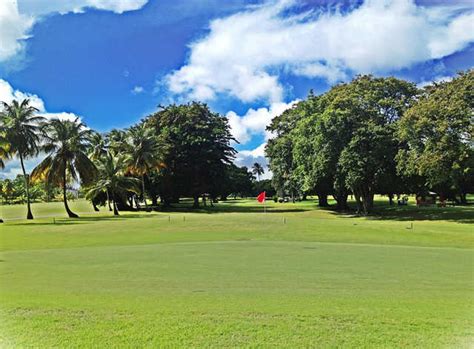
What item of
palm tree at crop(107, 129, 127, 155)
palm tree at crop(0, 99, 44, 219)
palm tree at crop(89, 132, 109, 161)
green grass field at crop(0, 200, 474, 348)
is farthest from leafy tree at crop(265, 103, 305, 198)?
green grass field at crop(0, 200, 474, 348)

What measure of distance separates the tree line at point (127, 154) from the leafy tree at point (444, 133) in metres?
32.3

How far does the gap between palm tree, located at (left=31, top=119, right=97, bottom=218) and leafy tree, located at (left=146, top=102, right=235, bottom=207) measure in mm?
15095

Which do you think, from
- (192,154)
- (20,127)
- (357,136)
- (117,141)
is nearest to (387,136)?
(357,136)

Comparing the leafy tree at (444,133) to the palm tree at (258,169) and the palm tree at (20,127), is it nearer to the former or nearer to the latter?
the palm tree at (20,127)

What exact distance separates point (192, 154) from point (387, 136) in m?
30.2

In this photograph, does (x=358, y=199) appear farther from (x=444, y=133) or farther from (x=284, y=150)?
(x=444, y=133)

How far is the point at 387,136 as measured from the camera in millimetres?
40094

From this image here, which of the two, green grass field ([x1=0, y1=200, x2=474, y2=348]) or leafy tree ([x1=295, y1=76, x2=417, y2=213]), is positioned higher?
leafy tree ([x1=295, y1=76, x2=417, y2=213])

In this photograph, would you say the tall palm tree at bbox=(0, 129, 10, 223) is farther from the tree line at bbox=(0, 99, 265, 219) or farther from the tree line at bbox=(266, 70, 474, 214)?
the tree line at bbox=(266, 70, 474, 214)

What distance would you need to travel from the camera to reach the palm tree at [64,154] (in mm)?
43531

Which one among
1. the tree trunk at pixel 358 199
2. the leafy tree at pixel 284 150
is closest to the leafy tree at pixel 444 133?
the tree trunk at pixel 358 199

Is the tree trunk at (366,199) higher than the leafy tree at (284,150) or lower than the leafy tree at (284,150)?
lower

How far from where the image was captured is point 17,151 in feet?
130

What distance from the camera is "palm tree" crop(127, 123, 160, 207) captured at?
5519cm
